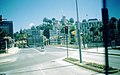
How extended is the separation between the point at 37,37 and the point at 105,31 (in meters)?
120

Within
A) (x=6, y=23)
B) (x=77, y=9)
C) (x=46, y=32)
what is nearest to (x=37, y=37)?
(x=6, y=23)

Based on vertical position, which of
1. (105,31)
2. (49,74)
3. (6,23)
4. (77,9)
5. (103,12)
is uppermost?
(6,23)

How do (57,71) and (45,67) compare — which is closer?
(57,71)

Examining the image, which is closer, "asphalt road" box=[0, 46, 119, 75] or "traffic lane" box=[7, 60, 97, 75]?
"traffic lane" box=[7, 60, 97, 75]

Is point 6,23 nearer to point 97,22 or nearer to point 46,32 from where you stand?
→ point 97,22

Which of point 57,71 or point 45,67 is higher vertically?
point 57,71

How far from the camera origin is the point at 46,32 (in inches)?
6703

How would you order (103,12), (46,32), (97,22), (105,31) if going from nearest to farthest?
(105,31), (103,12), (97,22), (46,32)

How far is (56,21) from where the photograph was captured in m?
188

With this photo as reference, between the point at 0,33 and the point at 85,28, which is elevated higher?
the point at 85,28

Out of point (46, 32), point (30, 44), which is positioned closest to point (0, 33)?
point (30, 44)

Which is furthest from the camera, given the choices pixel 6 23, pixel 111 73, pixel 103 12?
pixel 6 23

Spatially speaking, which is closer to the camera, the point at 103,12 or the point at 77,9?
the point at 103,12

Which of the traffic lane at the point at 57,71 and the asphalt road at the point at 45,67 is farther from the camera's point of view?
the asphalt road at the point at 45,67
